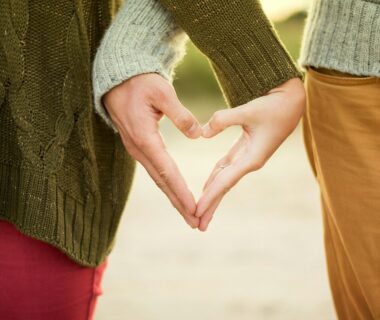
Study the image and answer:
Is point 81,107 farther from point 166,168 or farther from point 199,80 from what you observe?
point 199,80

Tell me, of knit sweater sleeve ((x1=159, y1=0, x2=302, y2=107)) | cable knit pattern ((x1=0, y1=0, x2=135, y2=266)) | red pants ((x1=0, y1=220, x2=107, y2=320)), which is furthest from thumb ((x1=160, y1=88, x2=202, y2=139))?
red pants ((x1=0, y1=220, x2=107, y2=320))

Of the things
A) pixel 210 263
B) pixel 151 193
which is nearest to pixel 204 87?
pixel 151 193

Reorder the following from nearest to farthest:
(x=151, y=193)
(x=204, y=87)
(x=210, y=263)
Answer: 1. (x=210, y=263)
2. (x=151, y=193)
3. (x=204, y=87)

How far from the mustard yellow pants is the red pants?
0.57 meters

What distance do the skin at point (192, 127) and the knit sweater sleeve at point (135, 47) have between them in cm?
2

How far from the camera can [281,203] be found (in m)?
5.83

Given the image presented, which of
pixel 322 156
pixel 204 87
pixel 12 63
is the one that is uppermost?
pixel 12 63

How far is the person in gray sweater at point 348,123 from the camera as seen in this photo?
62.0 inches

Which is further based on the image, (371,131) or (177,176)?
(371,131)

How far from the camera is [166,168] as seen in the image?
1387mm

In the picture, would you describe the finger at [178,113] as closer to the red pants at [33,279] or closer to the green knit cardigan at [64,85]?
the green knit cardigan at [64,85]

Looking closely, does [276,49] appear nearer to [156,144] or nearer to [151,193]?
[156,144]

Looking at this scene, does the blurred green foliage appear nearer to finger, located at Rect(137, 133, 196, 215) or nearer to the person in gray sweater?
the person in gray sweater

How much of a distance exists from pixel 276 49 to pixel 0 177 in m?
0.58
